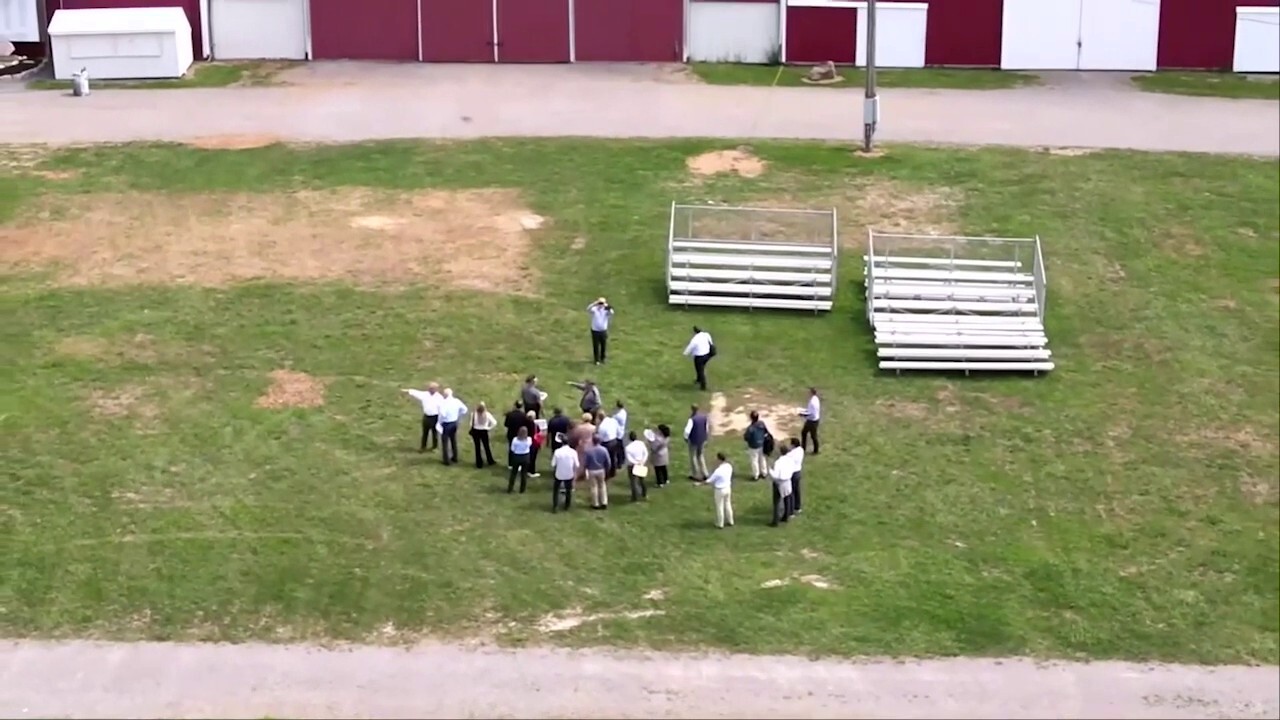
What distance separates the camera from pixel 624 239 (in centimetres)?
3550

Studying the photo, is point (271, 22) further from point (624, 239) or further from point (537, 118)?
point (624, 239)

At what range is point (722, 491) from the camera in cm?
2584

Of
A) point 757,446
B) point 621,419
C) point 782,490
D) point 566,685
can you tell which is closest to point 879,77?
point 757,446

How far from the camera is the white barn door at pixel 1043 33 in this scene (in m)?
45.0

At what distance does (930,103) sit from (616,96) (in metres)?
7.21

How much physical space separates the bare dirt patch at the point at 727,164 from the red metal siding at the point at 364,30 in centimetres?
1061

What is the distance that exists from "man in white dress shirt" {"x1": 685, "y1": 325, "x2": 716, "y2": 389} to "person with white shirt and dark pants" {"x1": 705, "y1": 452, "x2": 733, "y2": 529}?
355 cm

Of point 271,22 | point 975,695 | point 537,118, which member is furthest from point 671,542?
point 271,22

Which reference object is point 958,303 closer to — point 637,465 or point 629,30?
point 637,465

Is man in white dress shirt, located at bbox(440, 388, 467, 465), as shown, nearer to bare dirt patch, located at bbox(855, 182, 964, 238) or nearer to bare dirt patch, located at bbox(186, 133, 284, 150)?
bare dirt patch, located at bbox(855, 182, 964, 238)

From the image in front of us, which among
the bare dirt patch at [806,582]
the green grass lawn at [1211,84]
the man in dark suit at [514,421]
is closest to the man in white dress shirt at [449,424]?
the man in dark suit at [514,421]

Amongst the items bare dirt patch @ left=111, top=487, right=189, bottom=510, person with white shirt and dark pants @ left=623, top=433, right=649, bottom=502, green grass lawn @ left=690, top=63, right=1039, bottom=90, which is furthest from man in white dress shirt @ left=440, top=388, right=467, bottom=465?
green grass lawn @ left=690, top=63, right=1039, bottom=90

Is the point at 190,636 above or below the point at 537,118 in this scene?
below

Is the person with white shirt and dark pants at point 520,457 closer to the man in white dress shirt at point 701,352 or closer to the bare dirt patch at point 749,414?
the bare dirt patch at point 749,414
